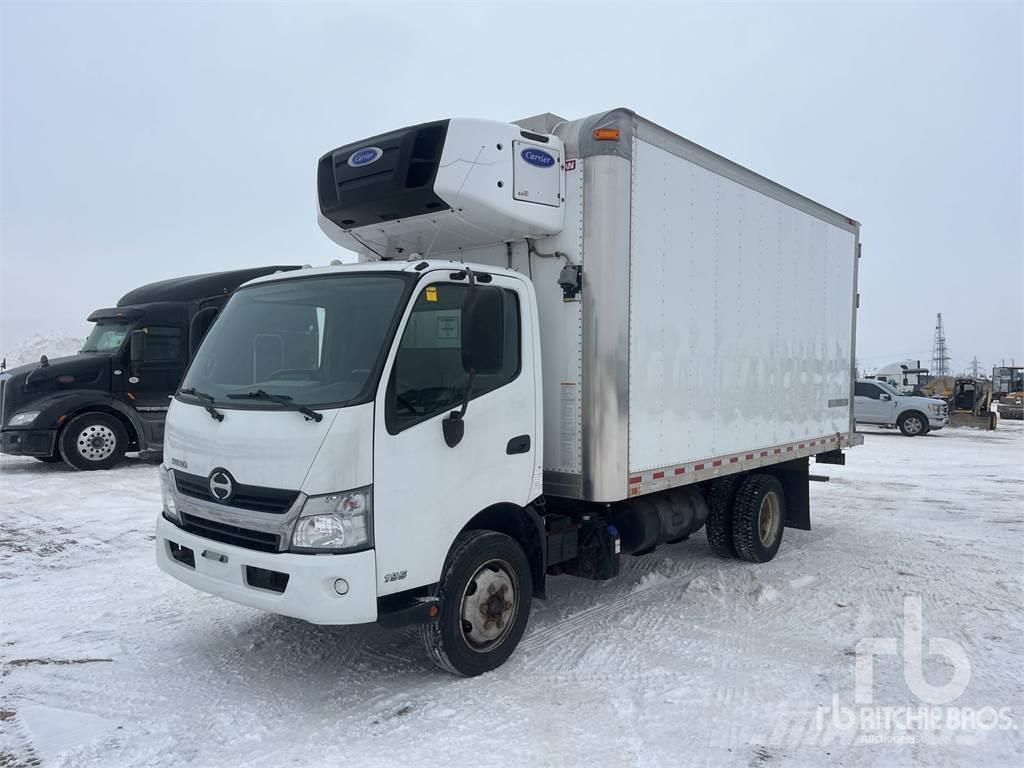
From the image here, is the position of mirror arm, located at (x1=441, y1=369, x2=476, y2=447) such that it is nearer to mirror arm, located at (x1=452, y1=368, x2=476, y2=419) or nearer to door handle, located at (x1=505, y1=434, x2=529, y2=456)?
mirror arm, located at (x1=452, y1=368, x2=476, y2=419)

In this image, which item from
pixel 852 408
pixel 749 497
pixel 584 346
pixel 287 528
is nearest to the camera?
pixel 287 528

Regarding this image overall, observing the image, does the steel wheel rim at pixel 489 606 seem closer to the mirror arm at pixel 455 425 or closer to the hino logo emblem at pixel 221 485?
the mirror arm at pixel 455 425

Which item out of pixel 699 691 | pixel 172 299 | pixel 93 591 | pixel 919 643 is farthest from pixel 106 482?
pixel 919 643

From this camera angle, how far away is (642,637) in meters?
5.41

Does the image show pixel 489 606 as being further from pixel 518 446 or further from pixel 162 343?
pixel 162 343

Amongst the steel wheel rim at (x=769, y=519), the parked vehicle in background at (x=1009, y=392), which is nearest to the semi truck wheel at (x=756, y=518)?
the steel wheel rim at (x=769, y=519)

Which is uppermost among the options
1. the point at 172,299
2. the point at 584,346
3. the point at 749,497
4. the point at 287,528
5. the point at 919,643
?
the point at 172,299

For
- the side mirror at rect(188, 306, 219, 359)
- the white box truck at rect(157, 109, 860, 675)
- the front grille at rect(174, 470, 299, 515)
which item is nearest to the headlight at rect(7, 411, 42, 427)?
the side mirror at rect(188, 306, 219, 359)

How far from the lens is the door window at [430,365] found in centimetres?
411

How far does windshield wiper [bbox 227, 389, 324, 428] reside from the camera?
12.7 feet

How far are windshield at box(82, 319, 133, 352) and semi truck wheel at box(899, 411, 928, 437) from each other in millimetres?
22427

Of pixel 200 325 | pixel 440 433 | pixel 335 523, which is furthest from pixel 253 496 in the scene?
pixel 200 325

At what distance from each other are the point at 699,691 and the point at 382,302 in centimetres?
296

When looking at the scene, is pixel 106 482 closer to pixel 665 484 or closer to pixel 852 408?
pixel 665 484
